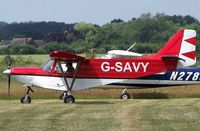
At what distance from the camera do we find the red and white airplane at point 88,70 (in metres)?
23.7

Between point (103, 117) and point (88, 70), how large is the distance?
748cm

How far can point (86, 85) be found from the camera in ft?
79.2

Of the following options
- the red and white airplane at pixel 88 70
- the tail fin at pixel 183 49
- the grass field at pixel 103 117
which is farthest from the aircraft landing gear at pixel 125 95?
the grass field at pixel 103 117

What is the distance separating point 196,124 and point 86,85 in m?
9.59

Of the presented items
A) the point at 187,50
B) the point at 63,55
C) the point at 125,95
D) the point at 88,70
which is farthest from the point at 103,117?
the point at 125,95

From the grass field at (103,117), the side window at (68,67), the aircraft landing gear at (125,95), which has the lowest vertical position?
the aircraft landing gear at (125,95)

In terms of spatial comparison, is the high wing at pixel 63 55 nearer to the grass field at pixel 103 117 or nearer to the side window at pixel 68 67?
the side window at pixel 68 67

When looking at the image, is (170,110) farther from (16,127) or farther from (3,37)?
(3,37)

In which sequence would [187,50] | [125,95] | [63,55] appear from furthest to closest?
[125,95], [187,50], [63,55]

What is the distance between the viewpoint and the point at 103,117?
16.7m

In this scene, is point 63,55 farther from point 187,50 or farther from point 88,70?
point 187,50

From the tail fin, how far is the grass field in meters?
4.37

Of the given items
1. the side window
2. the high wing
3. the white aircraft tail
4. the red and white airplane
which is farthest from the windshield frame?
the white aircraft tail

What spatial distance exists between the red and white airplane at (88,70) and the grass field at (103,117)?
9.86ft
